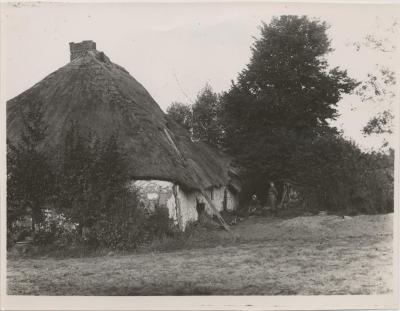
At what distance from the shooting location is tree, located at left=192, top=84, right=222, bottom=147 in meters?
32.3

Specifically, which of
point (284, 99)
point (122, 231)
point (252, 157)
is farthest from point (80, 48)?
point (252, 157)

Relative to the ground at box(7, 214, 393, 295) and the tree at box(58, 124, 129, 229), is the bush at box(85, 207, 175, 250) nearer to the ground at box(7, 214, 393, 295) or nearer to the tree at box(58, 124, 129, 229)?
the tree at box(58, 124, 129, 229)

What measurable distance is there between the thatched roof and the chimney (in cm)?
7

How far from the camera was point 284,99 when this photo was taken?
25.0 metres

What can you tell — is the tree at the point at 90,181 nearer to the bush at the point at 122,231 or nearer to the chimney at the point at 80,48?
the bush at the point at 122,231

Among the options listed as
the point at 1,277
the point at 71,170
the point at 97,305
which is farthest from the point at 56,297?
the point at 71,170

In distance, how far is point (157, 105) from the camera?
2170cm

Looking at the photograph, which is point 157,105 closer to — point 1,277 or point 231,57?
point 231,57

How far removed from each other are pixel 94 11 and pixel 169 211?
6338mm

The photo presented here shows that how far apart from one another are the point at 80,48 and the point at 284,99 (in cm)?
1028

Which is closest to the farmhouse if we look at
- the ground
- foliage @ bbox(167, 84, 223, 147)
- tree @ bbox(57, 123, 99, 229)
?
tree @ bbox(57, 123, 99, 229)

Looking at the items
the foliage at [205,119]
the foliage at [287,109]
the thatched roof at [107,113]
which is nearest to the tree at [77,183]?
the thatched roof at [107,113]

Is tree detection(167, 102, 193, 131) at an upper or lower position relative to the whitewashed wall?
upper

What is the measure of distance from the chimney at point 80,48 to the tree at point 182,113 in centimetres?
1430
